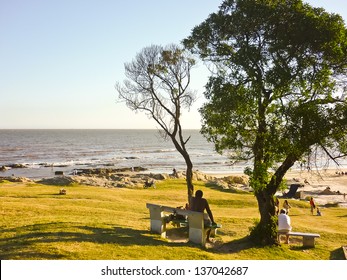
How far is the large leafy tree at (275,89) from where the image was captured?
41.0 ft

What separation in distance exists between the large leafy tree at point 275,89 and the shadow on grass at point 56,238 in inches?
186

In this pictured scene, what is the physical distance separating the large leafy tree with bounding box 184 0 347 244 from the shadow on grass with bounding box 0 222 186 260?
471 centimetres

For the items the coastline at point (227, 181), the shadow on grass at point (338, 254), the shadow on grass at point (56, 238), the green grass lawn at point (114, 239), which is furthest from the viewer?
the coastline at point (227, 181)

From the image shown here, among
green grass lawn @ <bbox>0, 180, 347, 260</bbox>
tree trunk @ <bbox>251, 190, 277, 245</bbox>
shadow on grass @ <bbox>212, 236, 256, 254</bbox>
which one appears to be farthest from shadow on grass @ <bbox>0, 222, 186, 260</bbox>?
tree trunk @ <bbox>251, 190, 277, 245</bbox>

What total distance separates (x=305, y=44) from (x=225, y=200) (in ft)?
61.5

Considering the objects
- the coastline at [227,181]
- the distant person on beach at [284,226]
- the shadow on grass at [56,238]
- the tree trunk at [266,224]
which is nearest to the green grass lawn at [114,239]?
the shadow on grass at [56,238]

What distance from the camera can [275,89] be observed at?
12.7 metres

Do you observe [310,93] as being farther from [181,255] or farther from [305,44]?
[181,255]

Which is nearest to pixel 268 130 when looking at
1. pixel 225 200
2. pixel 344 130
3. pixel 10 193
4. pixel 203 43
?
pixel 344 130

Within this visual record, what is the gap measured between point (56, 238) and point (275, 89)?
8950 mm

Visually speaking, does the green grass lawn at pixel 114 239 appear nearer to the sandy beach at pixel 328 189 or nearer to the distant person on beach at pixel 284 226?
the distant person on beach at pixel 284 226

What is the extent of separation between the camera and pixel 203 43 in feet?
51.2
